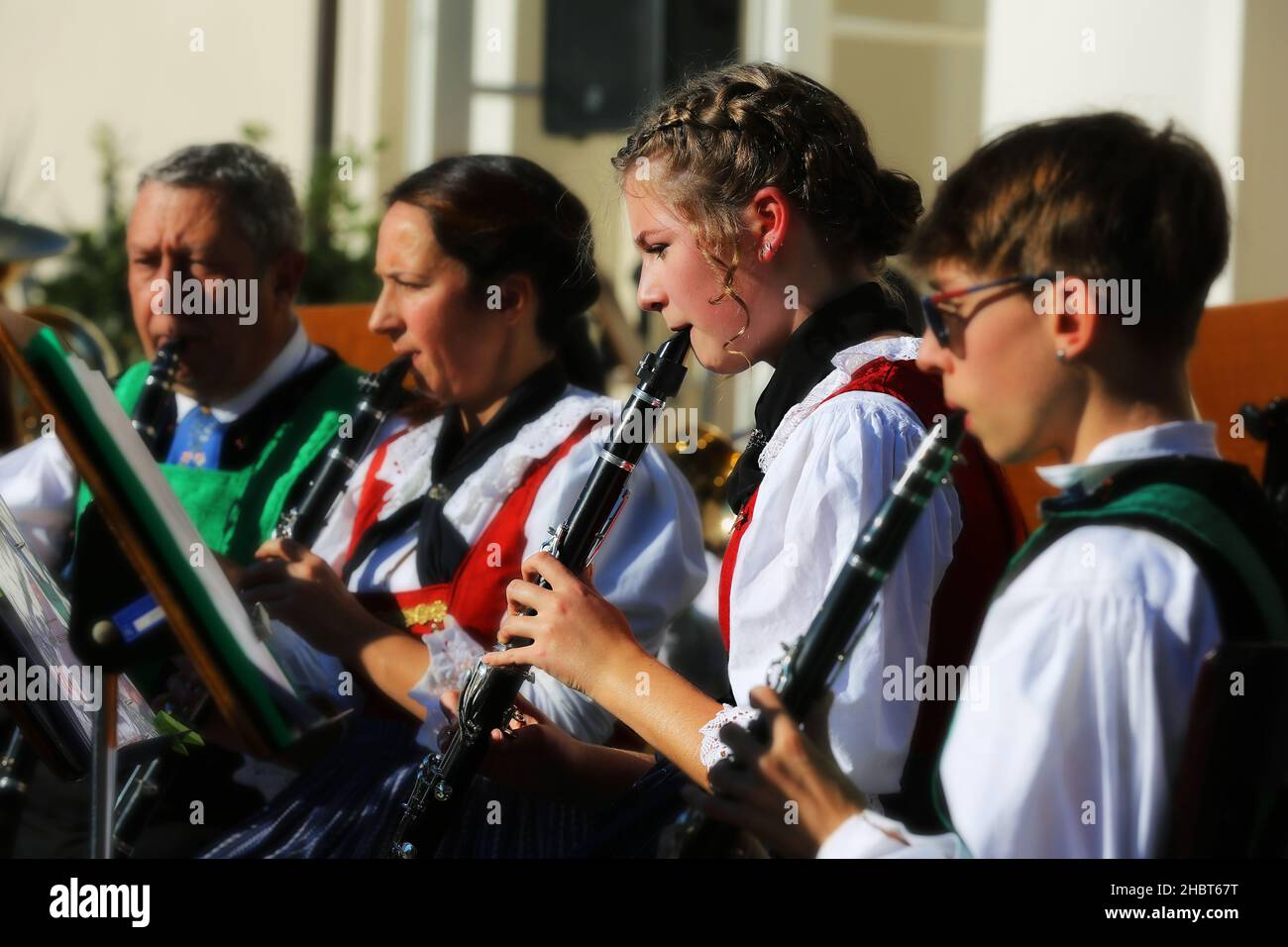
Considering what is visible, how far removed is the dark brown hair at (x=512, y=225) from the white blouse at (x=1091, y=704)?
4.45 ft

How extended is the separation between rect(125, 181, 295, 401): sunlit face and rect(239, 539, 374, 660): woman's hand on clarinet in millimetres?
772

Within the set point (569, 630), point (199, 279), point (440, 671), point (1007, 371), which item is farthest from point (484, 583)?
point (1007, 371)

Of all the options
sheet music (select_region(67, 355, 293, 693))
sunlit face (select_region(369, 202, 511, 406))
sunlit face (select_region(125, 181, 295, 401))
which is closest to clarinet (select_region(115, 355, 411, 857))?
sunlit face (select_region(369, 202, 511, 406))

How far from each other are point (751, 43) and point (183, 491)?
3.54 meters

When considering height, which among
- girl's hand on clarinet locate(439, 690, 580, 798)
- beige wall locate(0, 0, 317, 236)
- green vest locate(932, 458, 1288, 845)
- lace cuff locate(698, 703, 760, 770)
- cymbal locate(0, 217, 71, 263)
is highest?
beige wall locate(0, 0, 317, 236)

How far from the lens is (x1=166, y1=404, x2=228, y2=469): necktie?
9.64 feet

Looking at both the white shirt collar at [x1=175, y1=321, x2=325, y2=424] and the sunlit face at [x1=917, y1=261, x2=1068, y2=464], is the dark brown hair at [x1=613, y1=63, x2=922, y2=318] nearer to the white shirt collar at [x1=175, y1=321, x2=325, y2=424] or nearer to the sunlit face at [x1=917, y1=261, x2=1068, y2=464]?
the sunlit face at [x1=917, y1=261, x2=1068, y2=464]

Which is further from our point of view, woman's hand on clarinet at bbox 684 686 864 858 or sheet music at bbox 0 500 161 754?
sheet music at bbox 0 500 161 754

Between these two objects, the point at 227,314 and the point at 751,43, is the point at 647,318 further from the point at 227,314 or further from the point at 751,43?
the point at 227,314

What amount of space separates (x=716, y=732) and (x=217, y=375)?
170 cm

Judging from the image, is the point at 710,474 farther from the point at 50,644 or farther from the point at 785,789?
the point at 785,789

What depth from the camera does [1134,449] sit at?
1314mm

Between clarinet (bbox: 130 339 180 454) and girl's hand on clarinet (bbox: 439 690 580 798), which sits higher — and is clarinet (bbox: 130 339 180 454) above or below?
above

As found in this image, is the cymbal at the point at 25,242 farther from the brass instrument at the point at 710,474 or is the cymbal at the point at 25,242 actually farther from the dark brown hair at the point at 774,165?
the dark brown hair at the point at 774,165
